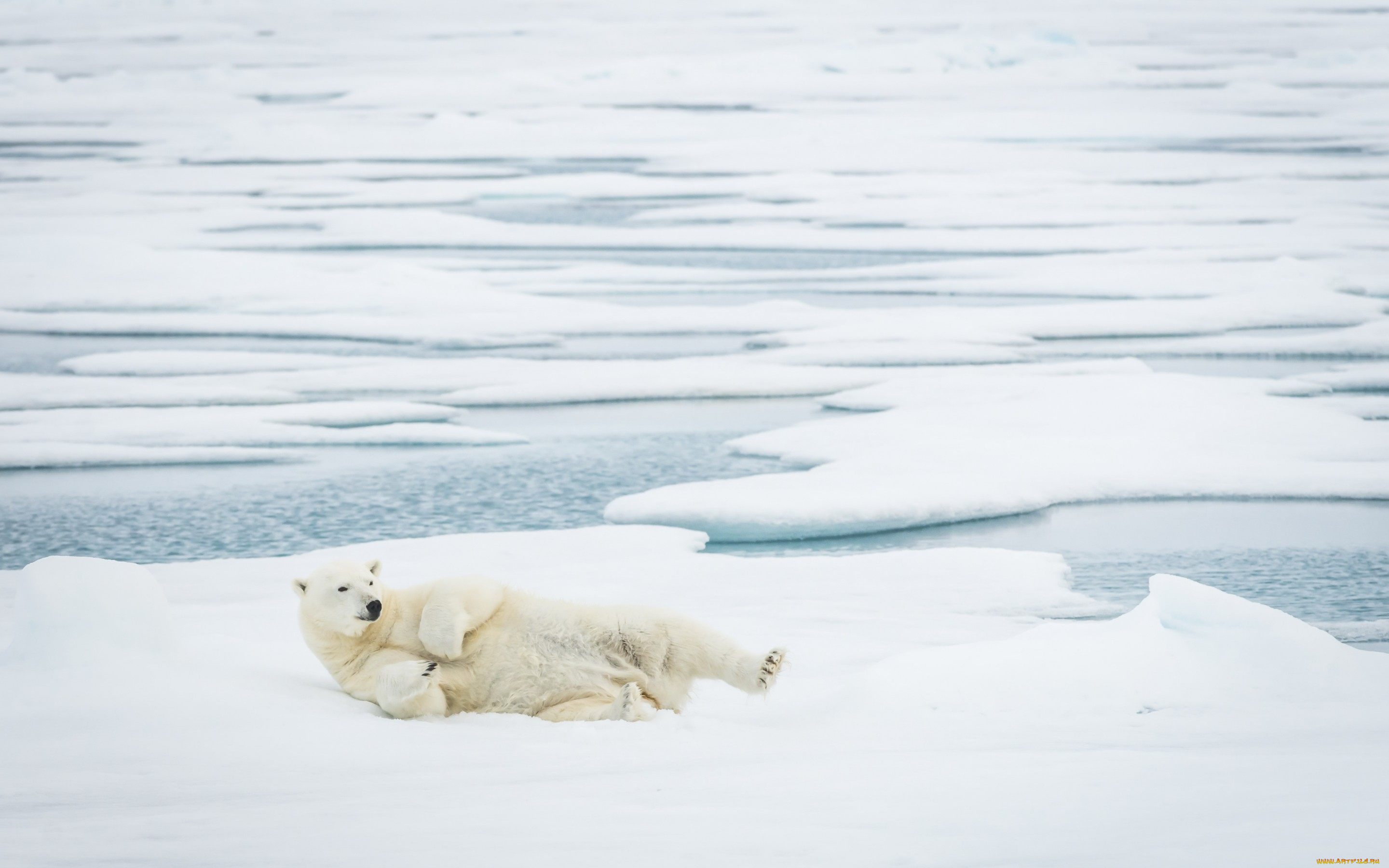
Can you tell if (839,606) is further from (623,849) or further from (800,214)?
(800,214)

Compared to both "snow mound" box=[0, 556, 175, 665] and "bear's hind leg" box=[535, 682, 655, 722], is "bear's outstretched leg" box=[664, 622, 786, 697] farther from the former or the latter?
"snow mound" box=[0, 556, 175, 665]

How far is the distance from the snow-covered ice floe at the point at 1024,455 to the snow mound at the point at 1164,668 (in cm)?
229

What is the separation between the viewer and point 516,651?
9.57ft

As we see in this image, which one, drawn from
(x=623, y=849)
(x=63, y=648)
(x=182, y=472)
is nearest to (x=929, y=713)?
(x=623, y=849)

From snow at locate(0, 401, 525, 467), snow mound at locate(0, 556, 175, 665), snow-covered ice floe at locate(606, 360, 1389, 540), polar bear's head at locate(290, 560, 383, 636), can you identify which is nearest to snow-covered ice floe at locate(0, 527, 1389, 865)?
snow mound at locate(0, 556, 175, 665)

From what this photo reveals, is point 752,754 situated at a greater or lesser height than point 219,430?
greater

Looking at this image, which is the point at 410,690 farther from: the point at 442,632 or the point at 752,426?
the point at 752,426

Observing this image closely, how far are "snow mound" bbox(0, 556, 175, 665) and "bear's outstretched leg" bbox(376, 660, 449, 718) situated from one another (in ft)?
1.49

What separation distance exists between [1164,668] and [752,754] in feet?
3.16

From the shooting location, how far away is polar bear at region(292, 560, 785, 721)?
2.84m

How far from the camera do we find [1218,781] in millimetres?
2328

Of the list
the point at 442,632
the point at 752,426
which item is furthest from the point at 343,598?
the point at 752,426

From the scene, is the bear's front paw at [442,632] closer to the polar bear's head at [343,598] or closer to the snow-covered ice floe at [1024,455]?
the polar bear's head at [343,598]

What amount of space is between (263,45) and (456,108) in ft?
52.2
